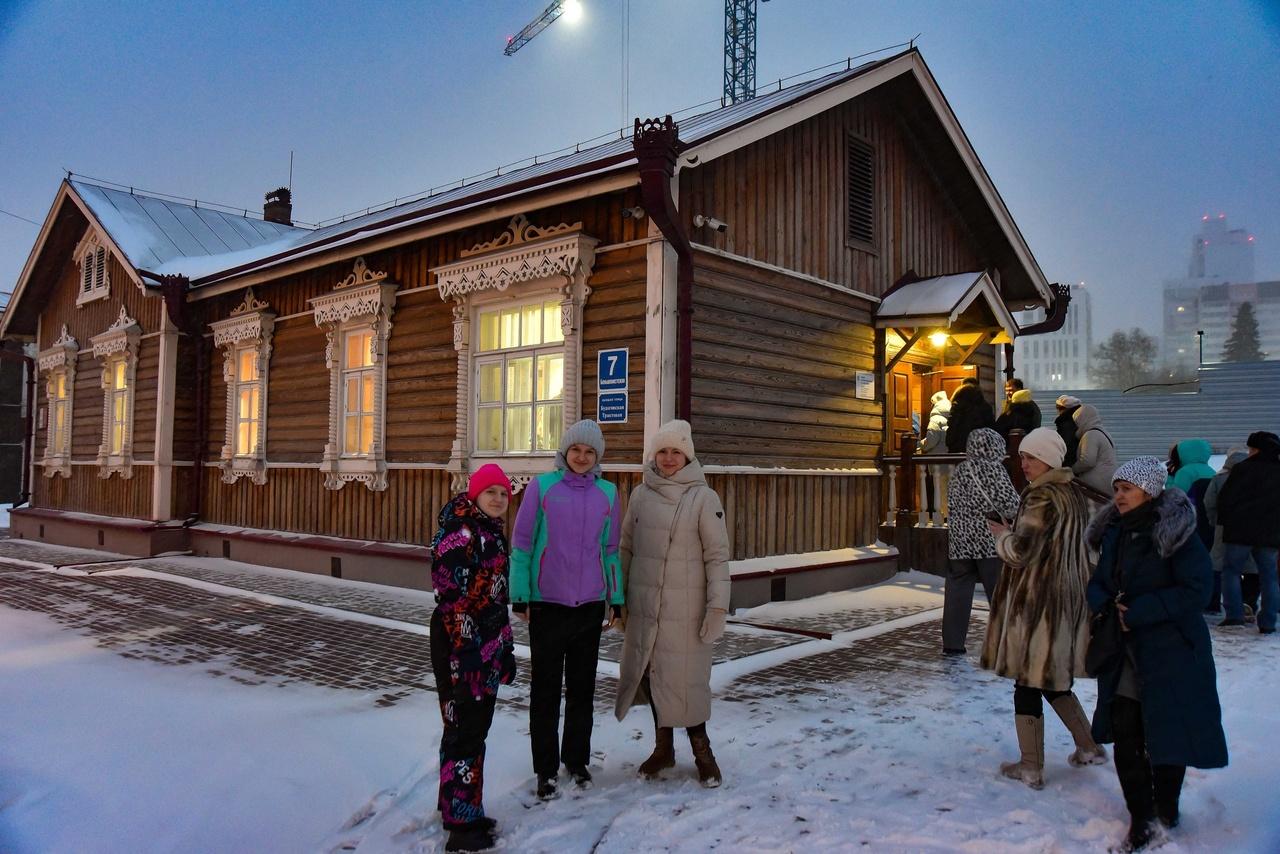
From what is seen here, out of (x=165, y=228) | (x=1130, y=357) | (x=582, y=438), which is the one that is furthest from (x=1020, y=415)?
(x=1130, y=357)

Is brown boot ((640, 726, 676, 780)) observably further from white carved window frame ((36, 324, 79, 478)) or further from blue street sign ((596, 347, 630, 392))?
white carved window frame ((36, 324, 79, 478))

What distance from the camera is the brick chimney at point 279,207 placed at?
20.9 m

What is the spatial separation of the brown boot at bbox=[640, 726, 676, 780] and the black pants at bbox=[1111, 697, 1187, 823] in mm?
1856

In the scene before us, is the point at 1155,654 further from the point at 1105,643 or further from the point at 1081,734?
the point at 1081,734

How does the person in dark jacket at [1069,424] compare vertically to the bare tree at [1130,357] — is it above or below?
below

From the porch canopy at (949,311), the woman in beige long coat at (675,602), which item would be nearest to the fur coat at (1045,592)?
the woman in beige long coat at (675,602)

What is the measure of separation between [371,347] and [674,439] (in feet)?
25.4

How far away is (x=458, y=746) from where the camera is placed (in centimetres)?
342

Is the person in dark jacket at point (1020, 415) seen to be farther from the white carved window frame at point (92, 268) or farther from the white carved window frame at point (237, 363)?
the white carved window frame at point (92, 268)

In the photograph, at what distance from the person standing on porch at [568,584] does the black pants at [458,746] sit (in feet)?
1.68

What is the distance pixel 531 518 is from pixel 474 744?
1.06m

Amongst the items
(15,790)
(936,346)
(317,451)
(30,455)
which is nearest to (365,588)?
(317,451)

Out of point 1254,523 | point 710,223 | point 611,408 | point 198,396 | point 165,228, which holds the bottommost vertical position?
point 1254,523

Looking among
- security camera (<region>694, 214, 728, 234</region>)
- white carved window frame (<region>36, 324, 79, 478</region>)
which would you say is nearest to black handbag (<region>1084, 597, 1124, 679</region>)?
security camera (<region>694, 214, 728, 234</region>)
